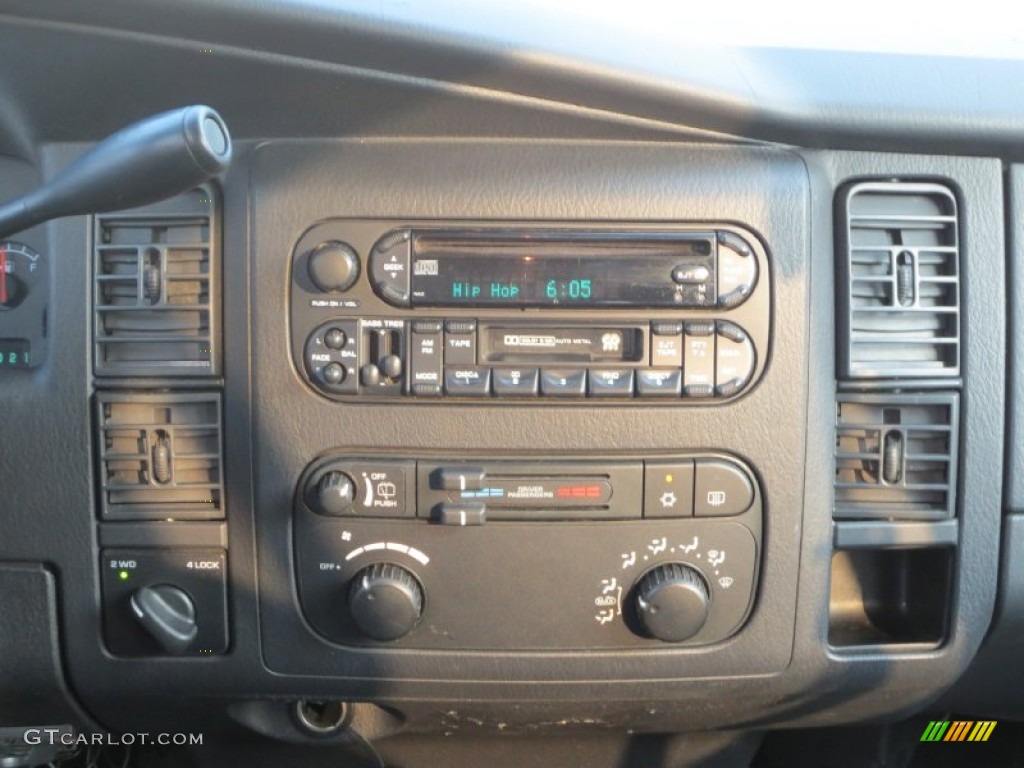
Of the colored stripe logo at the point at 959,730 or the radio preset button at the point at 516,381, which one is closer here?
the radio preset button at the point at 516,381

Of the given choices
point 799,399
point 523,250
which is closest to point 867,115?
point 799,399

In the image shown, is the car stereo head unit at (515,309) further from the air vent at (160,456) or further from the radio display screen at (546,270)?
the air vent at (160,456)

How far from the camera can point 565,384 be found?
4.34 ft

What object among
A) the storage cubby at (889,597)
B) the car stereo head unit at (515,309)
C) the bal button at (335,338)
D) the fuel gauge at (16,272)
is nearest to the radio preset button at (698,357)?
the car stereo head unit at (515,309)

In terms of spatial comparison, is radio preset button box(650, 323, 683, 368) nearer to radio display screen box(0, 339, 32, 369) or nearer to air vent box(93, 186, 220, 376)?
air vent box(93, 186, 220, 376)

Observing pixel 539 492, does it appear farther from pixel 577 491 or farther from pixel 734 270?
pixel 734 270

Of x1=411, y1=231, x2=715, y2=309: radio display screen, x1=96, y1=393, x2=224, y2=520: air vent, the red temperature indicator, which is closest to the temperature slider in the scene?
the red temperature indicator

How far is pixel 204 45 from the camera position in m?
1.22

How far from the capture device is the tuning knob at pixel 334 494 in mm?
1343

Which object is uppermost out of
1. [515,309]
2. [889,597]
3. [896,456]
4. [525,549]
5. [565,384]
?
[515,309]

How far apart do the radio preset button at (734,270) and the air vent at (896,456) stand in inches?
8.6

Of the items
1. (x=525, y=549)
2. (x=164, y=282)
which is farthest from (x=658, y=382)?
(x=164, y=282)

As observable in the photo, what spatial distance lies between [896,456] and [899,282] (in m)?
0.25

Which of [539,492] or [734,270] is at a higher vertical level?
[734,270]
